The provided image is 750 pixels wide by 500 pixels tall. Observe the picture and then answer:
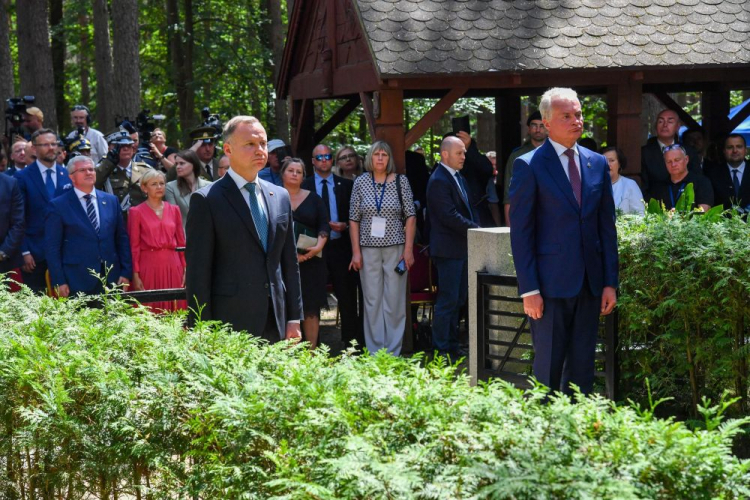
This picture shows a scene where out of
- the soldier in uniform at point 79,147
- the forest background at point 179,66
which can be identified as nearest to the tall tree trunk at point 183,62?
the forest background at point 179,66

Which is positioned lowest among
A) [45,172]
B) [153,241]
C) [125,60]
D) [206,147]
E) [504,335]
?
[504,335]

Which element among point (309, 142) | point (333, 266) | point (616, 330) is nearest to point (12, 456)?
point (616, 330)

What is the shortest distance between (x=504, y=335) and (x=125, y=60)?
1357 centimetres

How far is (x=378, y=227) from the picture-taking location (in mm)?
10633

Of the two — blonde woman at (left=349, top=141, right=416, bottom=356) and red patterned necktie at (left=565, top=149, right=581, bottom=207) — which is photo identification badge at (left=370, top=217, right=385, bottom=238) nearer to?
blonde woman at (left=349, top=141, right=416, bottom=356)

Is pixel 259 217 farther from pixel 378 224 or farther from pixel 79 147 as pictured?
pixel 79 147

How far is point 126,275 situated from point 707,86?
8667 millimetres

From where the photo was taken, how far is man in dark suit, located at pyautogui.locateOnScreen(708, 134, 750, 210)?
11.3m

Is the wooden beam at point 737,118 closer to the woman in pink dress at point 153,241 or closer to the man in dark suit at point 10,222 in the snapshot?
the woman in pink dress at point 153,241

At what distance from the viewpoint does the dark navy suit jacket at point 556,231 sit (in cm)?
588

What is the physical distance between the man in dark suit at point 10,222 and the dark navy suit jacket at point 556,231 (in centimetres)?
658

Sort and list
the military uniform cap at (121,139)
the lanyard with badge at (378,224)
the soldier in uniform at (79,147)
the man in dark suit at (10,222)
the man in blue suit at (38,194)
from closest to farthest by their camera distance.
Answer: the lanyard with badge at (378,224) → the man in dark suit at (10,222) → the man in blue suit at (38,194) → the military uniform cap at (121,139) → the soldier in uniform at (79,147)

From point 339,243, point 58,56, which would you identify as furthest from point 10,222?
point 58,56

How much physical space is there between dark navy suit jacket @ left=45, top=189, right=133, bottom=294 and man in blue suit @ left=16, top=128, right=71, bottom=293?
1724 millimetres
